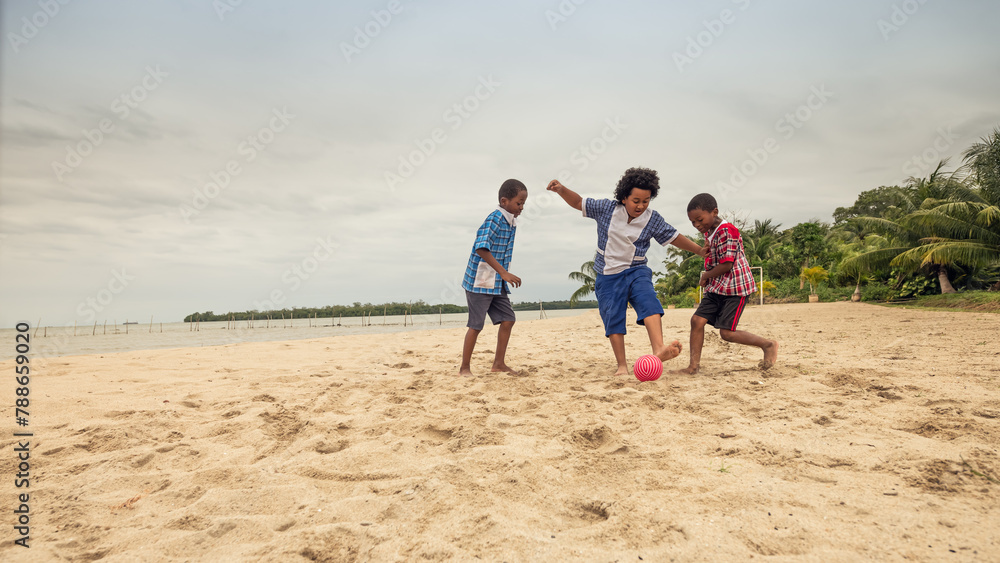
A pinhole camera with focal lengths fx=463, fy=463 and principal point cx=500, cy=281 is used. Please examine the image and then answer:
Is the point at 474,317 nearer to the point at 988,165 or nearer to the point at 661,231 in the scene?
the point at 661,231

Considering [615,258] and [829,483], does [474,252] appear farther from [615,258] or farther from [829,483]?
[829,483]

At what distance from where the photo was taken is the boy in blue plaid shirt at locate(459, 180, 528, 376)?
4023 mm

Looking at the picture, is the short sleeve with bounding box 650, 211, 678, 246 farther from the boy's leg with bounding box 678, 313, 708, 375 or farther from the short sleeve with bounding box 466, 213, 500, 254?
the short sleeve with bounding box 466, 213, 500, 254

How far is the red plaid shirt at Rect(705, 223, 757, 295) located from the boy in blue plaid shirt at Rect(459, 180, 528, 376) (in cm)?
162

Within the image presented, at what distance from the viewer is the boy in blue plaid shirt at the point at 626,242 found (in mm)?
3529

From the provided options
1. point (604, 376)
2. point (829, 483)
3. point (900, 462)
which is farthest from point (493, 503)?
point (604, 376)

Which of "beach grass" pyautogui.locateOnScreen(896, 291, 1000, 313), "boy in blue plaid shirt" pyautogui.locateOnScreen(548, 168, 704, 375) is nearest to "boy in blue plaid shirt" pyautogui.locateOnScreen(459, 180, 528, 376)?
"boy in blue plaid shirt" pyautogui.locateOnScreen(548, 168, 704, 375)

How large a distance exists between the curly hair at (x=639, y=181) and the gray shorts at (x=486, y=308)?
1377 millimetres

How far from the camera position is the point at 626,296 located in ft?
11.8

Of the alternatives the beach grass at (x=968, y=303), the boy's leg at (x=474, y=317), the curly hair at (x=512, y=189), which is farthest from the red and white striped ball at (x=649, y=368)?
the beach grass at (x=968, y=303)

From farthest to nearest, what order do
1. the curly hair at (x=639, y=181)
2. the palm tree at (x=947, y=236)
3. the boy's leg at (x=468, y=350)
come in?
the palm tree at (x=947, y=236) < the boy's leg at (x=468, y=350) < the curly hair at (x=639, y=181)

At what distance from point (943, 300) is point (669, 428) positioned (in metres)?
15.6

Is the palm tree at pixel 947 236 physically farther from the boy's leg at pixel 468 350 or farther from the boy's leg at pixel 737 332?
the boy's leg at pixel 468 350

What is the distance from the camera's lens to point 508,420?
2.45 metres
